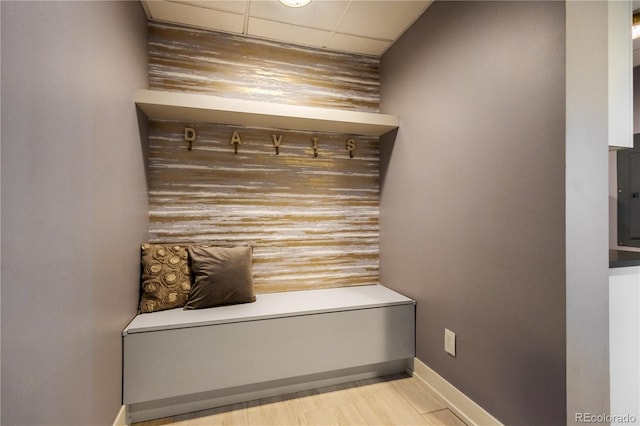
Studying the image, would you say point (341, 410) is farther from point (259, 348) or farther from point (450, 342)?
point (450, 342)

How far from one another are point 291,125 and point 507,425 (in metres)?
2.13

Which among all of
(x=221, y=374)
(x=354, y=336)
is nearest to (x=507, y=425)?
(x=354, y=336)

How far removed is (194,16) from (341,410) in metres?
2.66

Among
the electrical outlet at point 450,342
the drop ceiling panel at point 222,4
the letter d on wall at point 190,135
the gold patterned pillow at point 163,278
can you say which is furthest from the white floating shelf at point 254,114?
the electrical outlet at point 450,342

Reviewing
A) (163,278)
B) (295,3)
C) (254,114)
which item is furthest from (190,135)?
(295,3)

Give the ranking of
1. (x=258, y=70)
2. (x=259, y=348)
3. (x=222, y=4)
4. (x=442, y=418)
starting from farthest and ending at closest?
(x=258, y=70) → (x=222, y=4) → (x=259, y=348) → (x=442, y=418)

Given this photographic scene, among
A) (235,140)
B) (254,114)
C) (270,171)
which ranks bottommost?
(270,171)

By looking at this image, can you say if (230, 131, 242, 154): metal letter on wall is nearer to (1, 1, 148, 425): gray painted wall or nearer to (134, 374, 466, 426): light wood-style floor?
(1, 1, 148, 425): gray painted wall

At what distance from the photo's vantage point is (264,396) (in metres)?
1.88

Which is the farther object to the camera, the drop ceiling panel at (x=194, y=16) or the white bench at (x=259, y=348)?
the drop ceiling panel at (x=194, y=16)

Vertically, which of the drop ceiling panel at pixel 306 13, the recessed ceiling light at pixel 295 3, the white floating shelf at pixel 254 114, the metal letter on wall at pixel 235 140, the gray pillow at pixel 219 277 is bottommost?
the gray pillow at pixel 219 277

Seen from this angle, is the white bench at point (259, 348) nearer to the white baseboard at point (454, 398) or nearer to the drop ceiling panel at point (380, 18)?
the white baseboard at point (454, 398)

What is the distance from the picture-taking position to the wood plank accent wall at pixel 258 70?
212cm

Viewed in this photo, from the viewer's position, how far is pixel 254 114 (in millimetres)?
1958
